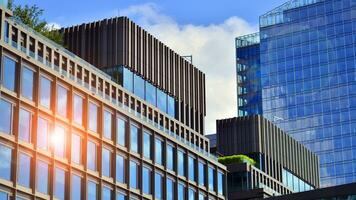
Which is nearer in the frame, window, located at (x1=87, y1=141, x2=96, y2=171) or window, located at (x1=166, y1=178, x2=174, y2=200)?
window, located at (x1=87, y1=141, x2=96, y2=171)

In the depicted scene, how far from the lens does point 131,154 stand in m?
91.8

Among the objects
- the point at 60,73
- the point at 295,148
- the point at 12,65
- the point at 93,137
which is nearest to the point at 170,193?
the point at 93,137

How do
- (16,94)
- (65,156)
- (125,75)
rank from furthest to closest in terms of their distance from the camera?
1. (125,75)
2. (65,156)
3. (16,94)

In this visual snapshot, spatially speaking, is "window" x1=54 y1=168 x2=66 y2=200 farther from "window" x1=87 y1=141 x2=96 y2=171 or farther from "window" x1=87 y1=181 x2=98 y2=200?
"window" x1=87 y1=141 x2=96 y2=171

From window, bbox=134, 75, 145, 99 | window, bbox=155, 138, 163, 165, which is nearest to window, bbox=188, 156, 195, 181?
window, bbox=155, 138, 163, 165

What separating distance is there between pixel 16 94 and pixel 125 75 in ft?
73.8

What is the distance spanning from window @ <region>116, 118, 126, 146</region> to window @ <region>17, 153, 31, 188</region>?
49.4ft

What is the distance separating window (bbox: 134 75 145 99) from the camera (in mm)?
98000

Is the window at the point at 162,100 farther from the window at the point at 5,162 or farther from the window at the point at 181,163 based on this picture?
the window at the point at 5,162

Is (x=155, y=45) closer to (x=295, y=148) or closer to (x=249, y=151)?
(x=249, y=151)

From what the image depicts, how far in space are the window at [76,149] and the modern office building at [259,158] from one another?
39374 millimetres

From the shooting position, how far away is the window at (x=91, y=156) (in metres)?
85.0

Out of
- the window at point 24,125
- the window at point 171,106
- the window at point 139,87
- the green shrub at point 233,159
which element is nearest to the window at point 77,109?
the window at point 24,125

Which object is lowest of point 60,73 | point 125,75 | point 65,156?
point 65,156
